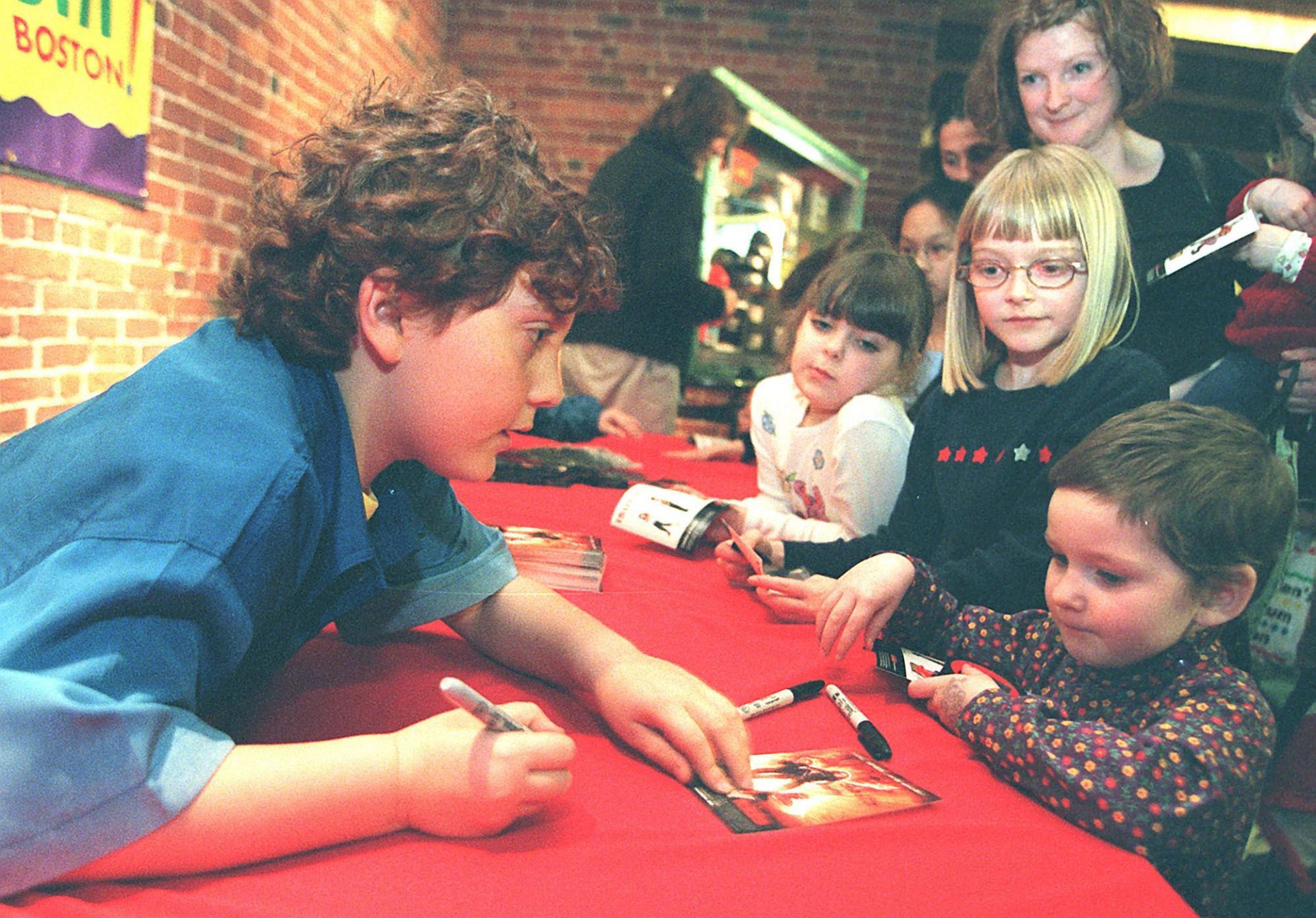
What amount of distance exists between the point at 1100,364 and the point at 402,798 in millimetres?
1013

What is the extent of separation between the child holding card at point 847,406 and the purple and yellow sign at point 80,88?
1905mm

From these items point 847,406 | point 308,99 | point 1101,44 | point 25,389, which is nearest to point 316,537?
point 847,406

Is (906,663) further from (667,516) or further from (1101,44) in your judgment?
(1101,44)

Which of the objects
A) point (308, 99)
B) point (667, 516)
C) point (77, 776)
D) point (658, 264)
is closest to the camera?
point (77, 776)

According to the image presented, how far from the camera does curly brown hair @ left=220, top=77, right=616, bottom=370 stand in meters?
0.80

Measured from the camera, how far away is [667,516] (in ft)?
5.14

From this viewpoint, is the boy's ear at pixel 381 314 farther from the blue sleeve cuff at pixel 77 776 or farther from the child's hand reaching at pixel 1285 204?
the child's hand reaching at pixel 1285 204

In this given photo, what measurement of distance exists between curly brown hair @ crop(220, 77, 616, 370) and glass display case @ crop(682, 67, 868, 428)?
3.81 meters

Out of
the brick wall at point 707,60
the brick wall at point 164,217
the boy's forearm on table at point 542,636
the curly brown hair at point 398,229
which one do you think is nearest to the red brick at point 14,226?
the brick wall at point 164,217

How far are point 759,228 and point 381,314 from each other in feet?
14.5

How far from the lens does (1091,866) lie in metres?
0.67

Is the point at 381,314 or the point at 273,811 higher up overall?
the point at 381,314

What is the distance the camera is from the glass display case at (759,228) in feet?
15.8

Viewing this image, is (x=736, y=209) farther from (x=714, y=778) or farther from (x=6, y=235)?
(x=714, y=778)
